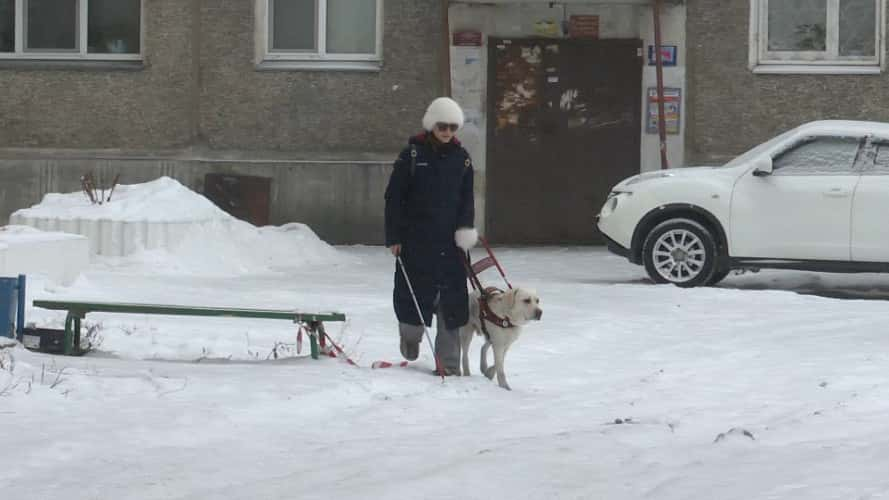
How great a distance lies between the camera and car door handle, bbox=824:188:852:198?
14.8m

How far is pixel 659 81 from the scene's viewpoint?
2036 centimetres

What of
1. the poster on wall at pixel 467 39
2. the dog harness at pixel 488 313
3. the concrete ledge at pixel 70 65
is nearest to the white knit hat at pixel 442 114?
the dog harness at pixel 488 313

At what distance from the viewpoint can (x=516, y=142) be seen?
2092 cm

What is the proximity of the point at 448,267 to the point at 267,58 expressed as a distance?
12320mm

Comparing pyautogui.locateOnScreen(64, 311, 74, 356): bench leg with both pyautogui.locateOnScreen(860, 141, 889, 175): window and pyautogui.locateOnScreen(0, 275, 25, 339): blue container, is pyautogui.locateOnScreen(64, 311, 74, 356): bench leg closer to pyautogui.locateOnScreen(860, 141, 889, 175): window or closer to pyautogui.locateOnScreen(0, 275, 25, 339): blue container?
pyautogui.locateOnScreen(0, 275, 25, 339): blue container

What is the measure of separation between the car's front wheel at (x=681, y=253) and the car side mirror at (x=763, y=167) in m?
0.66

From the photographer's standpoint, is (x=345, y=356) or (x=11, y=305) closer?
(x=345, y=356)

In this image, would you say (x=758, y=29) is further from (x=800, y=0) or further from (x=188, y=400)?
(x=188, y=400)

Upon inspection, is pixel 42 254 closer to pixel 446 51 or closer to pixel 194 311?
pixel 194 311

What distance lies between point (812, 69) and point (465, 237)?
39.2 feet

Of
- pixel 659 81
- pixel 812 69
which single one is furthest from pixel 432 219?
pixel 812 69

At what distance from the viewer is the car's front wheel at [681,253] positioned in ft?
49.5

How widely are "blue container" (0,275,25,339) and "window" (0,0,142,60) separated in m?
11.8

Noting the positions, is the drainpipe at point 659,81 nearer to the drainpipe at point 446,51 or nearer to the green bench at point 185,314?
the drainpipe at point 446,51
